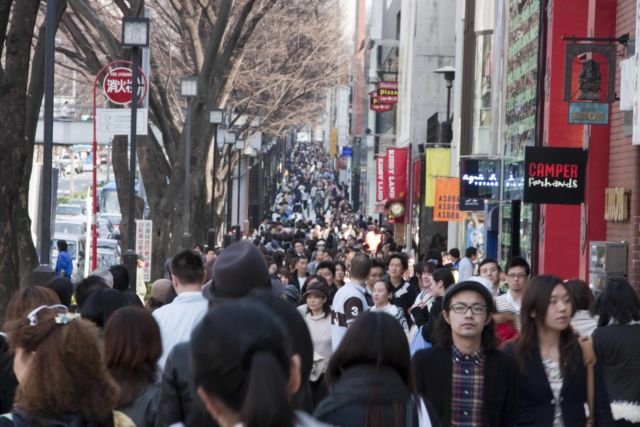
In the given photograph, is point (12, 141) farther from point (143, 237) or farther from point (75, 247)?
point (75, 247)

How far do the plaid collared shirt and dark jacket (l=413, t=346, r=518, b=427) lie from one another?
0.02 meters

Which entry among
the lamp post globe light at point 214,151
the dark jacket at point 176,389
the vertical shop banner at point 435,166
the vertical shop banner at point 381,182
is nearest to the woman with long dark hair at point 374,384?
the dark jacket at point 176,389

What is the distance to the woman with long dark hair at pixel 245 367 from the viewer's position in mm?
3357

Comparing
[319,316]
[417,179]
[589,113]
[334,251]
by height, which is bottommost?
[334,251]

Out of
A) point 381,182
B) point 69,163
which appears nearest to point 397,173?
point 381,182

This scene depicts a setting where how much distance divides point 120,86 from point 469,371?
18543 mm

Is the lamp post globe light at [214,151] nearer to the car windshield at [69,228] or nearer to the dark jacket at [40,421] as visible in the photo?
the car windshield at [69,228]

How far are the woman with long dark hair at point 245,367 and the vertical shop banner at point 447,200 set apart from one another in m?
35.9

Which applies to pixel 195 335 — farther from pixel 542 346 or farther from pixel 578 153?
pixel 578 153

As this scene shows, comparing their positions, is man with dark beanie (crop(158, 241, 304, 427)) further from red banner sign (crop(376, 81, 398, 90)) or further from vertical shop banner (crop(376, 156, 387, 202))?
red banner sign (crop(376, 81, 398, 90))

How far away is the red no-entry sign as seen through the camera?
24516 mm

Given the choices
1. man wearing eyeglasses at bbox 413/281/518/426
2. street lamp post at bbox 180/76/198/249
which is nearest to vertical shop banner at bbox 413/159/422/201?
street lamp post at bbox 180/76/198/249

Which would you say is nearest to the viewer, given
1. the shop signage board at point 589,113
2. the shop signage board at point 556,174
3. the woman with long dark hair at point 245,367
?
the woman with long dark hair at point 245,367

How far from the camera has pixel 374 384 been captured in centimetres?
542
